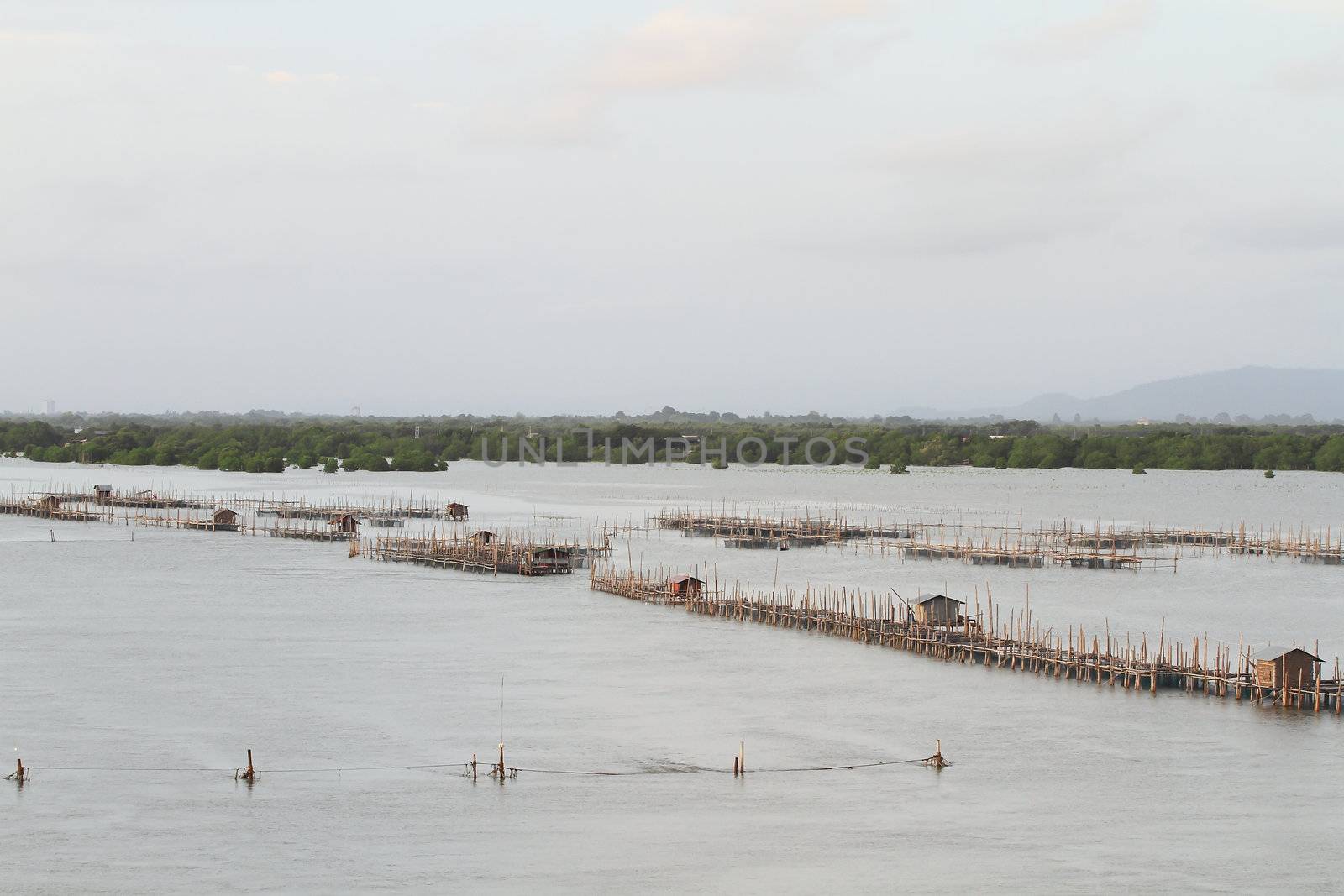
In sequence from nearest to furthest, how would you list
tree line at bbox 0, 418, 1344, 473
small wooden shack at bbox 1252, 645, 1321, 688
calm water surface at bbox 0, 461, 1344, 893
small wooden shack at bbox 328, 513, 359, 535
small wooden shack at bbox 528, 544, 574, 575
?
calm water surface at bbox 0, 461, 1344, 893, small wooden shack at bbox 1252, 645, 1321, 688, small wooden shack at bbox 528, 544, 574, 575, small wooden shack at bbox 328, 513, 359, 535, tree line at bbox 0, 418, 1344, 473

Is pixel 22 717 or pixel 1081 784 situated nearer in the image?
pixel 1081 784

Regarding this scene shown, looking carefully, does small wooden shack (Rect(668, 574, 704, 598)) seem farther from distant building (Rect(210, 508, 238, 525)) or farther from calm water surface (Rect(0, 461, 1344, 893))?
distant building (Rect(210, 508, 238, 525))

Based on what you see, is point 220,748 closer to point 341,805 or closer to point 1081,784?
point 341,805

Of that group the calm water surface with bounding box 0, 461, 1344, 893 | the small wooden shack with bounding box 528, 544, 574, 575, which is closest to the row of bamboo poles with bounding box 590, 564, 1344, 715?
the calm water surface with bounding box 0, 461, 1344, 893

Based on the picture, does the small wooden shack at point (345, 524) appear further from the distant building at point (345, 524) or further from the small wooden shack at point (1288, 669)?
the small wooden shack at point (1288, 669)

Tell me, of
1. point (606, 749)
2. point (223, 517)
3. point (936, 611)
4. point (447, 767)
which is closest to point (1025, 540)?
point (936, 611)

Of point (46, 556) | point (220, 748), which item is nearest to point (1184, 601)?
point (220, 748)
